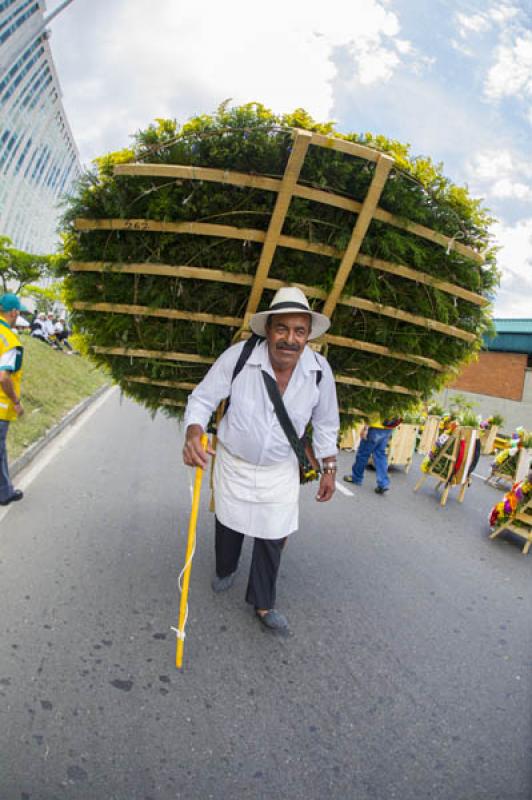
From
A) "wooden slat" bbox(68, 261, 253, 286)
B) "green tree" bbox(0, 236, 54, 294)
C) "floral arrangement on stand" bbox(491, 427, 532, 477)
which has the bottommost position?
"floral arrangement on stand" bbox(491, 427, 532, 477)

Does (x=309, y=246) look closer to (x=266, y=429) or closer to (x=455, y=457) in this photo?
(x=266, y=429)

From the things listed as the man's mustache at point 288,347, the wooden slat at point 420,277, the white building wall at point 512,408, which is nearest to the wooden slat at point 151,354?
the man's mustache at point 288,347

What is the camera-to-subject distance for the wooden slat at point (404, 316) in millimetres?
2893

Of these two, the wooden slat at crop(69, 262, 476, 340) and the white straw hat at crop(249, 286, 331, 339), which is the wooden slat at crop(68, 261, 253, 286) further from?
the white straw hat at crop(249, 286, 331, 339)

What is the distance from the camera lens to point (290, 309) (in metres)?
2.64

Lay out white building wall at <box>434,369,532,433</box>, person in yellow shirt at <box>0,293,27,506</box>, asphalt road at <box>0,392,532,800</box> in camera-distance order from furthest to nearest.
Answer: white building wall at <box>434,369,532,433</box>
person in yellow shirt at <box>0,293,27,506</box>
asphalt road at <box>0,392,532,800</box>

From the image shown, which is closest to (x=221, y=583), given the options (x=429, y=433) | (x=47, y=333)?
(x=429, y=433)

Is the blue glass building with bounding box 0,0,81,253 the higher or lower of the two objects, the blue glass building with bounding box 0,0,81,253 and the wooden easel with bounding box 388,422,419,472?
the higher

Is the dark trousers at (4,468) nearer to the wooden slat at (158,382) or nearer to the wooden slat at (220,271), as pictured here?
the wooden slat at (158,382)

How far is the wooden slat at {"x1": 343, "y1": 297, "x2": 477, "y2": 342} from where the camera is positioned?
114 inches

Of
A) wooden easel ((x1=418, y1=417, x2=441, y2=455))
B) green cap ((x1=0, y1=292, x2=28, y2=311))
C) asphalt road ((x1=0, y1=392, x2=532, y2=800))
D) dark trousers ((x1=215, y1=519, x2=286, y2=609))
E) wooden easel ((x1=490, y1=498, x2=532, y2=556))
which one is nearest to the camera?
asphalt road ((x1=0, y1=392, x2=532, y2=800))

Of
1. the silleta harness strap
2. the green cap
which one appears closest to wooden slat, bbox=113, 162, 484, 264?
the silleta harness strap

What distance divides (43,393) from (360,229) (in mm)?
9812

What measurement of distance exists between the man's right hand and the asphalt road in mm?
1116
